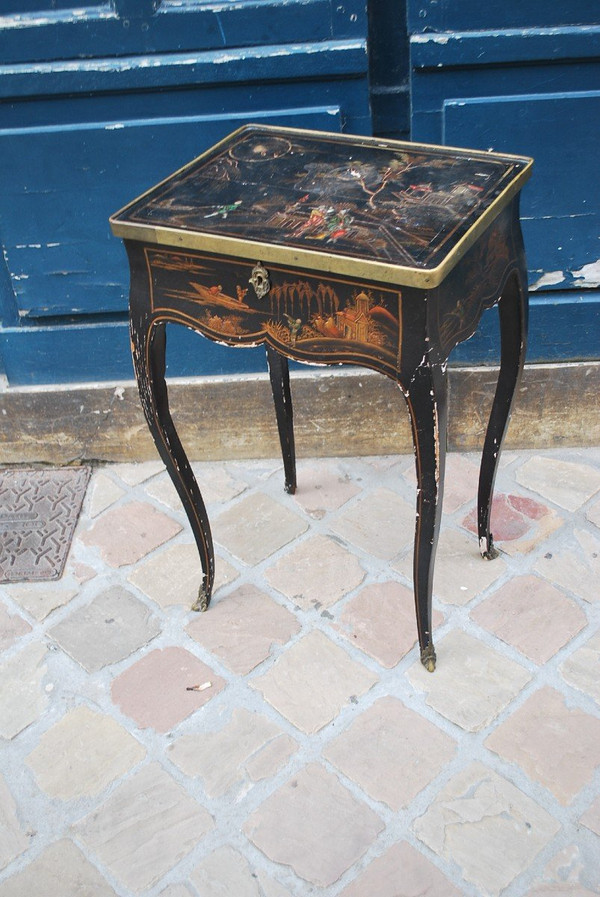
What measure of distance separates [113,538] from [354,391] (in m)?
0.83

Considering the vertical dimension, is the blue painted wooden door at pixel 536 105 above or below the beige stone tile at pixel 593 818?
above

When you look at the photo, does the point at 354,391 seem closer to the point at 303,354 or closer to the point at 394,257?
the point at 303,354

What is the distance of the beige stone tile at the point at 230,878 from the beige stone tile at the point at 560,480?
1.34m

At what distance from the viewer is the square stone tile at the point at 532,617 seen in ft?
7.30

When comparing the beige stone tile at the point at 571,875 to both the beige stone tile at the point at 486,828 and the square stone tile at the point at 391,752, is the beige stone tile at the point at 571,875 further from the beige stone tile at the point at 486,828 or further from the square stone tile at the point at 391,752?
the square stone tile at the point at 391,752

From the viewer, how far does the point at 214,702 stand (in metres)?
2.16

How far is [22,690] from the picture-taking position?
2.22 metres

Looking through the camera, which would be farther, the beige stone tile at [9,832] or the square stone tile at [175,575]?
the square stone tile at [175,575]

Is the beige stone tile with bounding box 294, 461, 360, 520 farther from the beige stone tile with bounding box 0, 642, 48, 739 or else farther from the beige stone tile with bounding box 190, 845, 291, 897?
the beige stone tile with bounding box 190, 845, 291, 897

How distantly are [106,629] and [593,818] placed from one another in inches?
49.0

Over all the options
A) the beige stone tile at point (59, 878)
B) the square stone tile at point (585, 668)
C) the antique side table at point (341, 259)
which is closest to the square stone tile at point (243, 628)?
the antique side table at point (341, 259)

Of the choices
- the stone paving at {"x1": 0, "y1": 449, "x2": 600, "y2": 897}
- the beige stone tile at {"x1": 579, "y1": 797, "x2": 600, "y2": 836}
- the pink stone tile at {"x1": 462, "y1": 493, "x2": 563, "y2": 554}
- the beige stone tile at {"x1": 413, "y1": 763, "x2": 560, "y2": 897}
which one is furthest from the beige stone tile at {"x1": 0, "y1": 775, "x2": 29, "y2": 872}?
the pink stone tile at {"x1": 462, "y1": 493, "x2": 563, "y2": 554}

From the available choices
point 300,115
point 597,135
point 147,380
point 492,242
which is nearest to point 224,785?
point 147,380

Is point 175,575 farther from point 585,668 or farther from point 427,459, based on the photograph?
point 585,668
